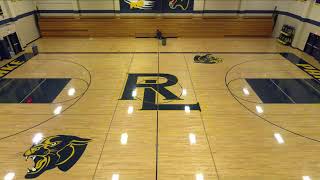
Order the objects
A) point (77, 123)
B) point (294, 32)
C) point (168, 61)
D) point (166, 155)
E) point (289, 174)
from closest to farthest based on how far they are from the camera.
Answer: point (289, 174) → point (166, 155) → point (77, 123) → point (168, 61) → point (294, 32)

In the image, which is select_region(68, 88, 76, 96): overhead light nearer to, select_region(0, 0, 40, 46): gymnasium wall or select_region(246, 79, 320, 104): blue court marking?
select_region(0, 0, 40, 46): gymnasium wall

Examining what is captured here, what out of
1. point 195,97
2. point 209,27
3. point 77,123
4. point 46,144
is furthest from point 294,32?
point 46,144

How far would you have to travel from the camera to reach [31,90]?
997 centimetres

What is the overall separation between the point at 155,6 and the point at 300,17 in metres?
10.5

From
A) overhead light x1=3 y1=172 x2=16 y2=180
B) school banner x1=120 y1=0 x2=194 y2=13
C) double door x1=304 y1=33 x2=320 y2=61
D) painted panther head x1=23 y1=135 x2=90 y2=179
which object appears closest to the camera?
overhead light x1=3 y1=172 x2=16 y2=180

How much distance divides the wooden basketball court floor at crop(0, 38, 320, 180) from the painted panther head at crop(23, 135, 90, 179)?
30mm

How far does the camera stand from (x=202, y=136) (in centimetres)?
727

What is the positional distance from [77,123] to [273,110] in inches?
293

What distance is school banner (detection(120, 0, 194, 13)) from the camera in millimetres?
17656

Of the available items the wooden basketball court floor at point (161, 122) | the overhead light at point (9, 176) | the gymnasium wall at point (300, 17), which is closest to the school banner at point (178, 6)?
the wooden basketball court floor at point (161, 122)

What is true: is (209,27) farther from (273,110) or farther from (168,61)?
(273,110)

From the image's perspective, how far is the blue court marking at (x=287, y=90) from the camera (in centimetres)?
932

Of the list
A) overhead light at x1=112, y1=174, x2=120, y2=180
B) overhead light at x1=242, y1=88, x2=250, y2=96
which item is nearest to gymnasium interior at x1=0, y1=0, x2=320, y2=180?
overhead light at x1=112, y1=174, x2=120, y2=180

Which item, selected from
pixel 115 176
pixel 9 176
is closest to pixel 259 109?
pixel 115 176
